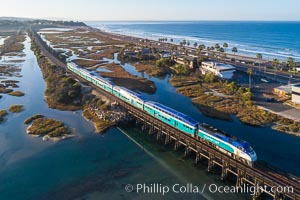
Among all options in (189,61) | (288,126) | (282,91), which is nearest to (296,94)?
(282,91)

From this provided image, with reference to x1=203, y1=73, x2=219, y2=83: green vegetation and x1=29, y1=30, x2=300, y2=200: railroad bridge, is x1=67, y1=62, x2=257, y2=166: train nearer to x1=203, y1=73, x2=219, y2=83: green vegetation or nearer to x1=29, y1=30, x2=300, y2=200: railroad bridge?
x1=29, y1=30, x2=300, y2=200: railroad bridge

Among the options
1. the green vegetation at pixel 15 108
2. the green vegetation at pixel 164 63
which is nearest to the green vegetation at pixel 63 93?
the green vegetation at pixel 15 108

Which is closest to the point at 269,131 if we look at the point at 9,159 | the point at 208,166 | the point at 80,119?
the point at 208,166

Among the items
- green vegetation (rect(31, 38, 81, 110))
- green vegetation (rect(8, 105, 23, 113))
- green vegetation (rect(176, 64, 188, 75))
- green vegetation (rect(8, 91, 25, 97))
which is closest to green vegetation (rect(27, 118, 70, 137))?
green vegetation (rect(31, 38, 81, 110))

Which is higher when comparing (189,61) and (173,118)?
(189,61)

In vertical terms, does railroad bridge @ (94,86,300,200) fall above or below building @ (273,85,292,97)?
below

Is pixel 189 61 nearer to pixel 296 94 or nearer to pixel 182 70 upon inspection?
pixel 182 70
